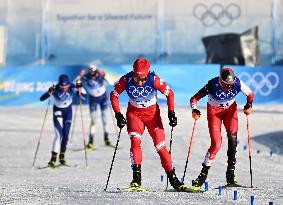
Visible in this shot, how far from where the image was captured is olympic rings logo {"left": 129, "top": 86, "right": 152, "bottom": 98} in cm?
1043

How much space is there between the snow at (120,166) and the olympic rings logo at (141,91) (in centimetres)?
131

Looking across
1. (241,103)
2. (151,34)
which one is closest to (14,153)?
(241,103)

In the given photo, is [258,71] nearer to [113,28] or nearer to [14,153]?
[113,28]

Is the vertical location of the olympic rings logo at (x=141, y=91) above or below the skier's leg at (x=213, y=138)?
above

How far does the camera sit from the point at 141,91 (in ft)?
34.2

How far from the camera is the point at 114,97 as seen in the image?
10.7 meters

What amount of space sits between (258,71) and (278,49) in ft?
11.8

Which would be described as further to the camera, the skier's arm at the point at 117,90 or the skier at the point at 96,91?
the skier at the point at 96,91

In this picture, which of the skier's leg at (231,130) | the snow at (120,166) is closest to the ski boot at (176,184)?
the snow at (120,166)

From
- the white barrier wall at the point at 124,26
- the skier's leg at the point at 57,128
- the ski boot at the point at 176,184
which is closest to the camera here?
the ski boot at the point at 176,184

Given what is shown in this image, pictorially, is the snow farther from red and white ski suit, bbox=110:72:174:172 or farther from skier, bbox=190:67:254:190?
red and white ski suit, bbox=110:72:174:172

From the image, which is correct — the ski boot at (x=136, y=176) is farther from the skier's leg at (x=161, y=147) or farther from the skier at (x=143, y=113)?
the skier's leg at (x=161, y=147)

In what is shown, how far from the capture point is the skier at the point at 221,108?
1083 cm

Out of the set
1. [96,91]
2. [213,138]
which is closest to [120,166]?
[96,91]
